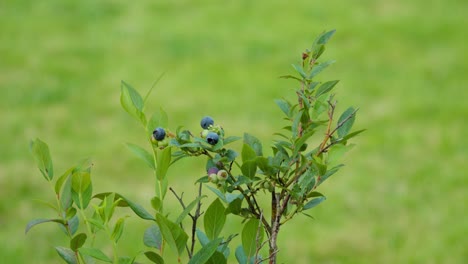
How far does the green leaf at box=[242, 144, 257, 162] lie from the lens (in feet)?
3.82

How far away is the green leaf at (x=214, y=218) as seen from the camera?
116 centimetres

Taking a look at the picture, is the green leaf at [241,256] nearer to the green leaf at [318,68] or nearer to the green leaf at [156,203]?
the green leaf at [156,203]

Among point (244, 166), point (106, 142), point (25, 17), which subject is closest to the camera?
point (244, 166)

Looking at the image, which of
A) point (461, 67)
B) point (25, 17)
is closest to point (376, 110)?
point (461, 67)

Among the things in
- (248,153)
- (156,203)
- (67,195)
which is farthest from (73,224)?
(248,153)

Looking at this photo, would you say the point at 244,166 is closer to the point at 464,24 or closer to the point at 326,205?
the point at 326,205

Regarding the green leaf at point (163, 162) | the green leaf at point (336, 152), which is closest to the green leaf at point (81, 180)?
the green leaf at point (163, 162)

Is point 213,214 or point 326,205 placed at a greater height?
point 326,205

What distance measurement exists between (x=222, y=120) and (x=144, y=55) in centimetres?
130

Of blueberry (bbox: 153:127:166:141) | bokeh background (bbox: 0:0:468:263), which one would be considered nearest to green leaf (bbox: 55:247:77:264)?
blueberry (bbox: 153:127:166:141)

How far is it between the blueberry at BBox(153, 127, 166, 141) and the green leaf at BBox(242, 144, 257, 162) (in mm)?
118

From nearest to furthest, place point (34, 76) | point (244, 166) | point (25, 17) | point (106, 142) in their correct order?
point (244, 166) < point (106, 142) < point (34, 76) < point (25, 17)

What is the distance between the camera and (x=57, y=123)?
202 inches

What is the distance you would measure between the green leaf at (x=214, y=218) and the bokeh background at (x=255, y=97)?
260 centimetres
